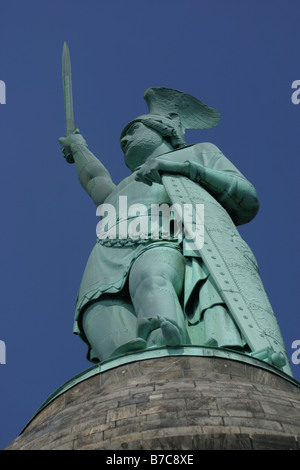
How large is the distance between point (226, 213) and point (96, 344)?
2.10 metres

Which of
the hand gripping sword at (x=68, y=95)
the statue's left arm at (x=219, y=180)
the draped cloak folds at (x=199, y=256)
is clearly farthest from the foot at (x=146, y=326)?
the hand gripping sword at (x=68, y=95)

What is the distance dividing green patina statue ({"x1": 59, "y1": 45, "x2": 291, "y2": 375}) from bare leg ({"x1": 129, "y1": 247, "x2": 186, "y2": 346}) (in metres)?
0.01

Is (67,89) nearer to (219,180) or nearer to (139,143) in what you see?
(139,143)

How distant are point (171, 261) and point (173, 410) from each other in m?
2.91

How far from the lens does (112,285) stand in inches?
376

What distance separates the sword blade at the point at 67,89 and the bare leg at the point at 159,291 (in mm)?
4213

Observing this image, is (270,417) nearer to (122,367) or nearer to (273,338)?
(122,367)

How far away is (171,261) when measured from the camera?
364 inches

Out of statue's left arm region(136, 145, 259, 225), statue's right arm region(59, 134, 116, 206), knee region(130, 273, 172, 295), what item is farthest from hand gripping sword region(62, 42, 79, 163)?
knee region(130, 273, 172, 295)

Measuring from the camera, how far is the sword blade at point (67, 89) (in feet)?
43.4

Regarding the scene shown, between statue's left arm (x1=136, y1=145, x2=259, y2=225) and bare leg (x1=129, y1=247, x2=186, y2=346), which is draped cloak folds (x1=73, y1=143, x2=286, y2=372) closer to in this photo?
statue's left arm (x1=136, y1=145, x2=259, y2=225)

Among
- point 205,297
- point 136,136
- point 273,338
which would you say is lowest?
point 273,338

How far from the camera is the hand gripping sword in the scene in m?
13.1
